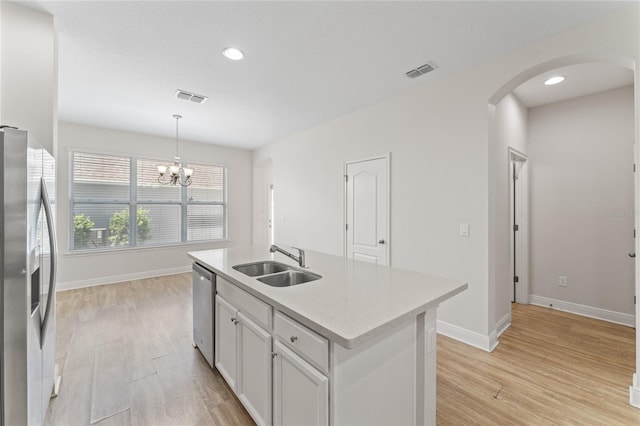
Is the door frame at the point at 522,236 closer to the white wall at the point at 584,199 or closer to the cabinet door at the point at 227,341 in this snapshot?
the white wall at the point at 584,199

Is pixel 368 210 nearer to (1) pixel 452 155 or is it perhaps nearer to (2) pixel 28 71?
(1) pixel 452 155

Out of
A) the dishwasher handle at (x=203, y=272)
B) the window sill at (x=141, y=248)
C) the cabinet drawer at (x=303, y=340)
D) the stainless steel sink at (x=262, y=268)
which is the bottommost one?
the window sill at (x=141, y=248)

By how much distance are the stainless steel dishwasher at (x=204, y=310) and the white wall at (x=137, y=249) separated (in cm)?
345

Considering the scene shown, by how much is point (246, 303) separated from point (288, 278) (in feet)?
1.47

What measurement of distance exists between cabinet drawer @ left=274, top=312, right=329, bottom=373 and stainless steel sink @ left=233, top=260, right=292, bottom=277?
0.81 m

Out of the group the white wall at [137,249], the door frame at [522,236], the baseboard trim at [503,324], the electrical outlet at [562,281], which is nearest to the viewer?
the baseboard trim at [503,324]

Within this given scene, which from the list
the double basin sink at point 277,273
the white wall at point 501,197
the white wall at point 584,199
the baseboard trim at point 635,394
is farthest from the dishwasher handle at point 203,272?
the white wall at point 584,199

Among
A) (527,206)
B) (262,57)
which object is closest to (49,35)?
(262,57)

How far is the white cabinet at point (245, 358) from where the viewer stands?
1517mm

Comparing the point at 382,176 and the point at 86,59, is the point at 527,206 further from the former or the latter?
the point at 86,59

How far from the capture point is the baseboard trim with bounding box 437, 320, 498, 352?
2.61m

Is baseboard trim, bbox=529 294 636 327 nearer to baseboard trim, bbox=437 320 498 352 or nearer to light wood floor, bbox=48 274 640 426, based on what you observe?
light wood floor, bbox=48 274 640 426

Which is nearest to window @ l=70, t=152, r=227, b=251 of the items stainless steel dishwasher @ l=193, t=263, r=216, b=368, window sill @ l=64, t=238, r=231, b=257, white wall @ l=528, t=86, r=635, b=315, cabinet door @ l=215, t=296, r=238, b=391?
window sill @ l=64, t=238, r=231, b=257

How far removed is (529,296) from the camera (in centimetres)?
383
